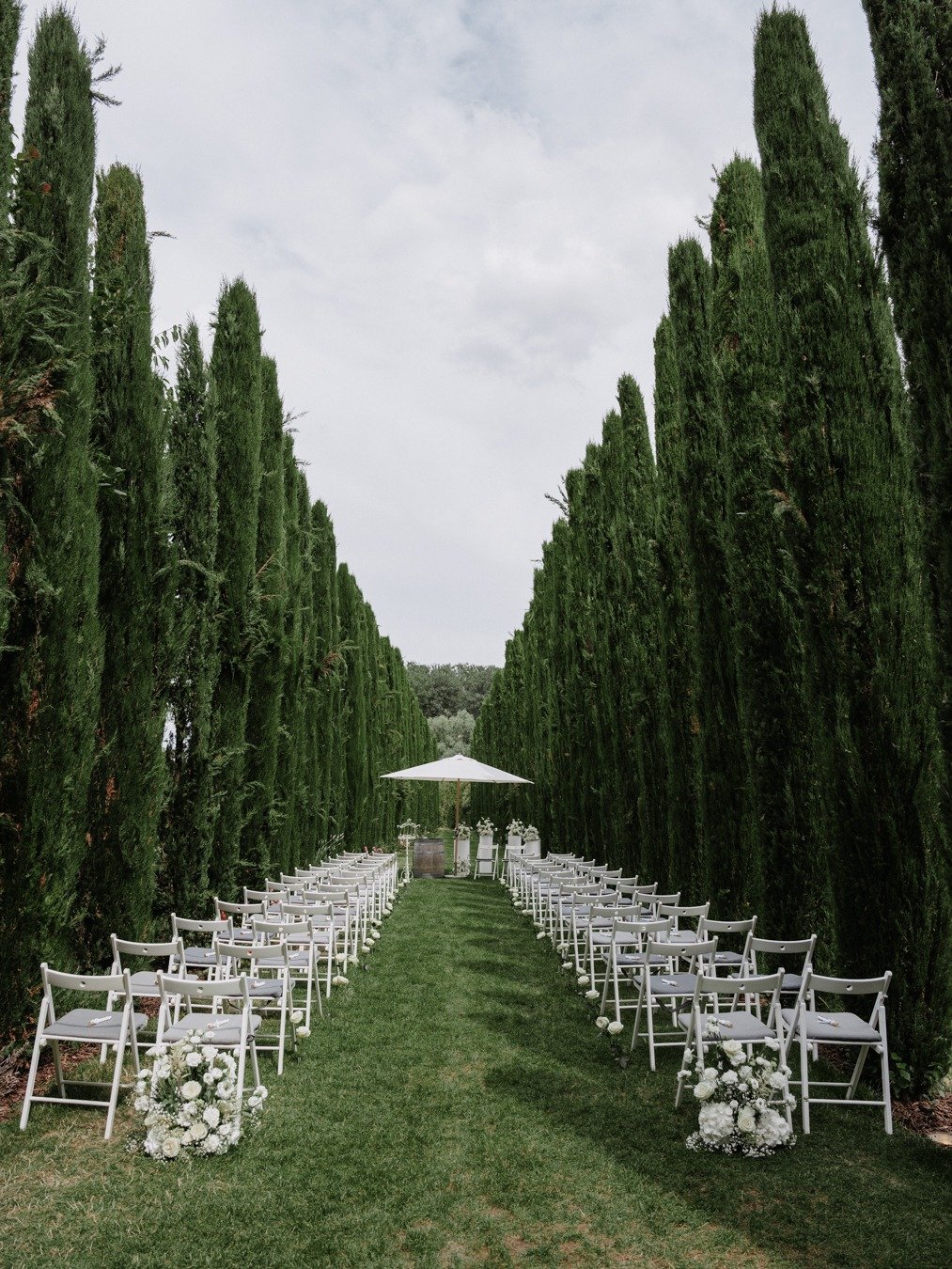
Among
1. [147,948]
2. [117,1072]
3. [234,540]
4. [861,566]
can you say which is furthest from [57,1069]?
[234,540]

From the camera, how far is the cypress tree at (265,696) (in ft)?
34.6

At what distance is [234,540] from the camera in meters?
9.87

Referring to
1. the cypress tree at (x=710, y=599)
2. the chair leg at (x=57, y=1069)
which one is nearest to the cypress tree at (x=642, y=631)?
the cypress tree at (x=710, y=599)

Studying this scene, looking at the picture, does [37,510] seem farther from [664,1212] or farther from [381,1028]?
[664,1212]

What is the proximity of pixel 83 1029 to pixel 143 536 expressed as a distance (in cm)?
406

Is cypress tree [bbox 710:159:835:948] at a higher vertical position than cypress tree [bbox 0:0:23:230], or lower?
lower

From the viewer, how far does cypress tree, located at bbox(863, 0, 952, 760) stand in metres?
4.34

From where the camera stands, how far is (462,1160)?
4.20 meters

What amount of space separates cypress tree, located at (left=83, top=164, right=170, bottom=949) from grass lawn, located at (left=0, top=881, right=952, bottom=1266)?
7.20 ft

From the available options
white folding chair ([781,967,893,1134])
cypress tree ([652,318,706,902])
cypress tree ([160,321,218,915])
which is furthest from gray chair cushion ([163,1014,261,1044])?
cypress tree ([652,318,706,902])

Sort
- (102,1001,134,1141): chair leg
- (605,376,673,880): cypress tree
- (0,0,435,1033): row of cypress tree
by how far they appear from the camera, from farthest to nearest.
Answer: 1. (605,376,673,880): cypress tree
2. (0,0,435,1033): row of cypress tree
3. (102,1001,134,1141): chair leg

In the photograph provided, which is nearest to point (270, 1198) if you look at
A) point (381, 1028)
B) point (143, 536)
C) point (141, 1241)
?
point (141, 1241)

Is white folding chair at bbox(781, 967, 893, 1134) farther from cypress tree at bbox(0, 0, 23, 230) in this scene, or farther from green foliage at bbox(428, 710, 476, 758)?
green foliage at bbox(428, 710, 476, 758)

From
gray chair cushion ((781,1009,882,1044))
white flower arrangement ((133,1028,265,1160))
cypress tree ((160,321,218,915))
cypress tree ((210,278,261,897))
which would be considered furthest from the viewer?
cypress tree ((210,278,261,897))
